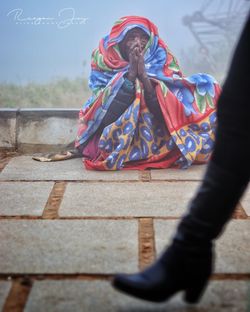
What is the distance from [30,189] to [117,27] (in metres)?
1.74

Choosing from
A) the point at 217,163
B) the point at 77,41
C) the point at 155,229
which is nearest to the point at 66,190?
the point at 155,229

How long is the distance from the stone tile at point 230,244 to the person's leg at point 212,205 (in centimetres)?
48

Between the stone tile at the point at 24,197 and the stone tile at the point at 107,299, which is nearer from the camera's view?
the stone tile at the point at 107,299

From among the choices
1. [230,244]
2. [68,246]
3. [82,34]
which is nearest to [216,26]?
[82,34]

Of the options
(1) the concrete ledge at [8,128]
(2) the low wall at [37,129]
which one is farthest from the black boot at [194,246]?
(1) the concrete ledge at [8,128]

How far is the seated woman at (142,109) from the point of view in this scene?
4.18 metres

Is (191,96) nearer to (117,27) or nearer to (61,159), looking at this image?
(117,27)

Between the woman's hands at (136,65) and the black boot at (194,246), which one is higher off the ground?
the black boot at (194,246)

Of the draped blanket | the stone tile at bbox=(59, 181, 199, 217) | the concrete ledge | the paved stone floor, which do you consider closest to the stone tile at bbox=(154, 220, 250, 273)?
the paved stone floor

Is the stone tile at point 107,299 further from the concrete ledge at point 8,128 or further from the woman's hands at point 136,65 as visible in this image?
the concrete ledge at point 8,128

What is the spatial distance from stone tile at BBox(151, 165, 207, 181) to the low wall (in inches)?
49.2

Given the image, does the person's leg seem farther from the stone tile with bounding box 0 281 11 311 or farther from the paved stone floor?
the stone tile with bounding box 0 281 11 311

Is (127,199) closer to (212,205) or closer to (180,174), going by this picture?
(180,174)

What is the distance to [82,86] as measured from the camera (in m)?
7.90
